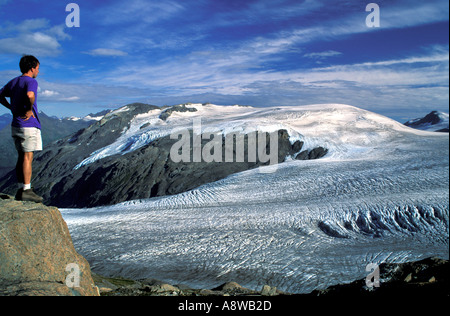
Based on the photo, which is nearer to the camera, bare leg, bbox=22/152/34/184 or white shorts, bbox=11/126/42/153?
white shorts, bbox=11/126/42/153

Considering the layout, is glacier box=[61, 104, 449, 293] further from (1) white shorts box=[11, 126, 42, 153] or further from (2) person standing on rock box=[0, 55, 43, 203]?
(1) white shorts box=[11, 126, 42, 153]

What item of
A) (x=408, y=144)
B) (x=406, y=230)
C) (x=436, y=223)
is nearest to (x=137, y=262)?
(x=406, y=230)

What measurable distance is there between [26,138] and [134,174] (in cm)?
2839

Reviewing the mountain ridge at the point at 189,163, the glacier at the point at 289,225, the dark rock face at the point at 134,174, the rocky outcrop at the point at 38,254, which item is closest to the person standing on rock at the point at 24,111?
the rocky outcrop at the point at 38,254

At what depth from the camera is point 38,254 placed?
16.0ft

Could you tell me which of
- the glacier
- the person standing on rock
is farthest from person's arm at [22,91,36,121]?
the glacier

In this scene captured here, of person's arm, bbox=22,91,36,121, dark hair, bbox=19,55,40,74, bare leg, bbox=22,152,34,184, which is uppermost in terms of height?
dark hair, bbox=19,55,40,74

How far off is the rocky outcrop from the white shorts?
900mm

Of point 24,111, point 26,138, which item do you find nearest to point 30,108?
point 24,111

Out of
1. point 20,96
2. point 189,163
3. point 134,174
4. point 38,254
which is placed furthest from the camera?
point 134,174

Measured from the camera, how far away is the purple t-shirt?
17.9ft

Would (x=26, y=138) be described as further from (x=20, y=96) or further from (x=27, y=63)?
(x=27, y=63)

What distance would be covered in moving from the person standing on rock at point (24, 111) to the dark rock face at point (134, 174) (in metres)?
20.5

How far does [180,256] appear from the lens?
451 inches
